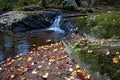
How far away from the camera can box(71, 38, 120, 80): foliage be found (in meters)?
5.07

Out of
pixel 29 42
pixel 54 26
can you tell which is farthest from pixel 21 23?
pixel 29 42

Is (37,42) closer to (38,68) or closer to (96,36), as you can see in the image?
(96,36)

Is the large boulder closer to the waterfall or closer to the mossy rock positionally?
the waterfall

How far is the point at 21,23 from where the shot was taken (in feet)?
62.8

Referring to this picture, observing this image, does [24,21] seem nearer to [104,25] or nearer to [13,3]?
[13,3]

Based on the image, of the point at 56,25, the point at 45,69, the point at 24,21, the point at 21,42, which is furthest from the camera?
the point at 56,25

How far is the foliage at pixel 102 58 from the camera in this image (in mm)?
5069

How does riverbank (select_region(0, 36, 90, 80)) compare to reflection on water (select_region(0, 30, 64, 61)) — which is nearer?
riverbank (select_region(0, 36, 90, 80))

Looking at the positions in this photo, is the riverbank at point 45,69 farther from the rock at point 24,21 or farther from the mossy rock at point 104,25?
the rock at point 24,21

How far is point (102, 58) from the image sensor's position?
17.5 ft

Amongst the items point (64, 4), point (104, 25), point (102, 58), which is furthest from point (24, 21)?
point (102, 58)

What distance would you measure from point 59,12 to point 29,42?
8.13 m

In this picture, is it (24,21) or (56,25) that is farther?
(56,25)

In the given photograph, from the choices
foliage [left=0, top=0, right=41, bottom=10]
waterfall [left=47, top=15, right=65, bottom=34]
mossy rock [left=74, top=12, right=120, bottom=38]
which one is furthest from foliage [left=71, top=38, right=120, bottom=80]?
foliage [left=0, top=0, right=41, bottom=10]
